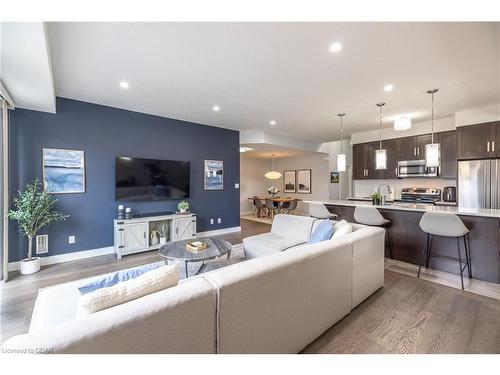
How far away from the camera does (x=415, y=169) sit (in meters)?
5.00

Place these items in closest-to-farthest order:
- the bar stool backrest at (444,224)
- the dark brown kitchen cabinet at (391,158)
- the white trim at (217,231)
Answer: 1. the bar stool backrest at (444,224)
2. the white trim at (217,231)
3. the dark brown kitchen cabinet at (391,158)

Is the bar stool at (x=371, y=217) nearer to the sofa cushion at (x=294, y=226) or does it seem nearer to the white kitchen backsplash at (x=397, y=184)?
the sofa cushion at (x=294, y=226)

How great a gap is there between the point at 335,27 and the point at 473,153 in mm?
4036

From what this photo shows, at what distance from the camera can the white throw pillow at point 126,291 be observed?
97 centimetres

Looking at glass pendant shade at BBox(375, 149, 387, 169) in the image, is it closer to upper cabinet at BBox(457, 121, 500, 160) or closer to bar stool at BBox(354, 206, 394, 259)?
bar stool at BBox(354, 206, 394, 259)

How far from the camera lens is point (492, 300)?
239 centimetres

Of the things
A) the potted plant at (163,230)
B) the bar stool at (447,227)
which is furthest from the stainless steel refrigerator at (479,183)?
the potted plant at (163,230)

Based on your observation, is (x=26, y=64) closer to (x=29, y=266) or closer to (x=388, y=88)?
(x=29, y=266)

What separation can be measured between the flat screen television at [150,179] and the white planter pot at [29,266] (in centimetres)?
139

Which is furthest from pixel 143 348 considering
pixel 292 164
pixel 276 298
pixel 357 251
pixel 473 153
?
pixel 292 164

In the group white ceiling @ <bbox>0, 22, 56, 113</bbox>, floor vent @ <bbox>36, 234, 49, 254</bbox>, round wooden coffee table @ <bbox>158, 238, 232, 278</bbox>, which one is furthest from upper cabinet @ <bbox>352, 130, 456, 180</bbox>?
floor vent @ <bbox>36, 234, 49, 254</bbox>

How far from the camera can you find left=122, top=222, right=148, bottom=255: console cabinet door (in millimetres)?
3820

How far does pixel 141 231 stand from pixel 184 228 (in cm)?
81

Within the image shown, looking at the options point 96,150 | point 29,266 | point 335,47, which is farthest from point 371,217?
point 29,266
